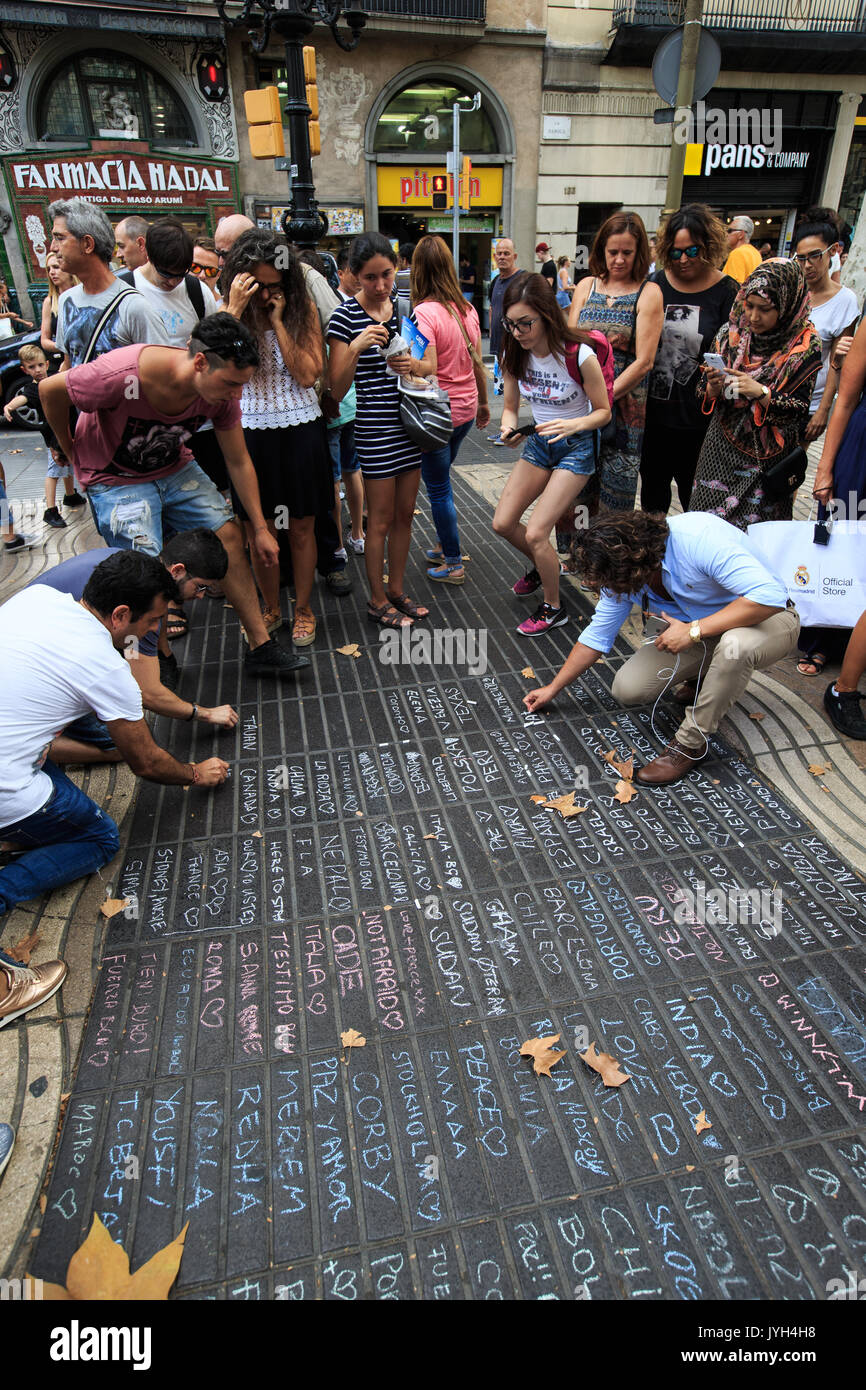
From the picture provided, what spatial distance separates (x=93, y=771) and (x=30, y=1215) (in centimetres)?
199

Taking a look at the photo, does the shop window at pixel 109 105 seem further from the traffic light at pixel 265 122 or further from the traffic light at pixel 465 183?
the traffic light at pixel 265 122

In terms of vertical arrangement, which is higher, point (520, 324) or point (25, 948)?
point (520, 324)

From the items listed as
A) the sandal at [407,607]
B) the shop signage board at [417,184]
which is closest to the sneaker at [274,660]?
the sandal at [407,607]

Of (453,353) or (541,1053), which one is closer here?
(541,1053)

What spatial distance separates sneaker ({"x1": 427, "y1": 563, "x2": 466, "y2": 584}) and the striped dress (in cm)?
105

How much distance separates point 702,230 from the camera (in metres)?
4.13

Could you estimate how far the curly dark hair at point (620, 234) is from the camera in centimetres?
436

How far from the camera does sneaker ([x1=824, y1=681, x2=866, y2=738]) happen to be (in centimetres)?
372

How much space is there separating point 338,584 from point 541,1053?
3476 millimetres

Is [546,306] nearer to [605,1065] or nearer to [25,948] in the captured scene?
[605,1065]

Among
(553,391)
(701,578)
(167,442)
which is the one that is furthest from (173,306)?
(701,578)

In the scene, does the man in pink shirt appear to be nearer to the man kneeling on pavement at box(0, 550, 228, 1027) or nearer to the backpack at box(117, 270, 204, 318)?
the man kneeling on pavement at box(0, 550, 228, 1027)

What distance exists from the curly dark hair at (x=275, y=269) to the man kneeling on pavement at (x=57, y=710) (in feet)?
5.32

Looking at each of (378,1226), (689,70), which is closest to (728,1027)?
(378,1226)
